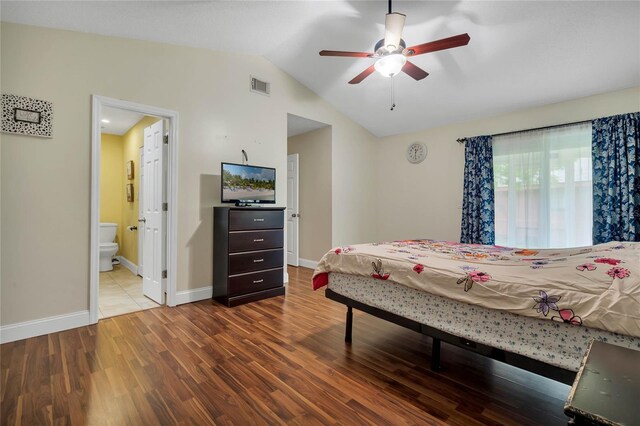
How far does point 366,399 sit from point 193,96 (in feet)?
11.5

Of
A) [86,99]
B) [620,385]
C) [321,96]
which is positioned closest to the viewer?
[620,385]

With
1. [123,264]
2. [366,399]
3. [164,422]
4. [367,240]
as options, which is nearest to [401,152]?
[367,240]

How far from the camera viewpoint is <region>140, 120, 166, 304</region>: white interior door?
132 inches

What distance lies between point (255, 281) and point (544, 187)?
12.9 ft

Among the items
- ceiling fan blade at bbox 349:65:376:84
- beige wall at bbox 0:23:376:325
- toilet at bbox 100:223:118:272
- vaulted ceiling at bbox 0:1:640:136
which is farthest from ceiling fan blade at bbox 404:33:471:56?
toilet at bbox 100:223:118:272

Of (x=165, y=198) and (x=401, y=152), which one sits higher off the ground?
(x=401, y=152)

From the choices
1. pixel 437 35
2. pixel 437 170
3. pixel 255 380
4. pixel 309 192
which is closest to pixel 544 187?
pixel 437 170

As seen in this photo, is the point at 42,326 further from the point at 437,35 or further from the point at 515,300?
the point at 437,35

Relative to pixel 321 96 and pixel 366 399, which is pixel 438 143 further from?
pixel 366 399

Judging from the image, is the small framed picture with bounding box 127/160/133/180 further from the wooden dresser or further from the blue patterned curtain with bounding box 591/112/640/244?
the blue patterned curtain with bounding box 591/112/640/244

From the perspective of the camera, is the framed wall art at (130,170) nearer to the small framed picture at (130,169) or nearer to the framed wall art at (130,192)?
the small framed picture at (130,169)

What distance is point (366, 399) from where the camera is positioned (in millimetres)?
1725

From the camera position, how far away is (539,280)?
5.00ft

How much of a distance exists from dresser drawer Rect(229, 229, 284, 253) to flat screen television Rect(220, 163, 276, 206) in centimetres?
44
